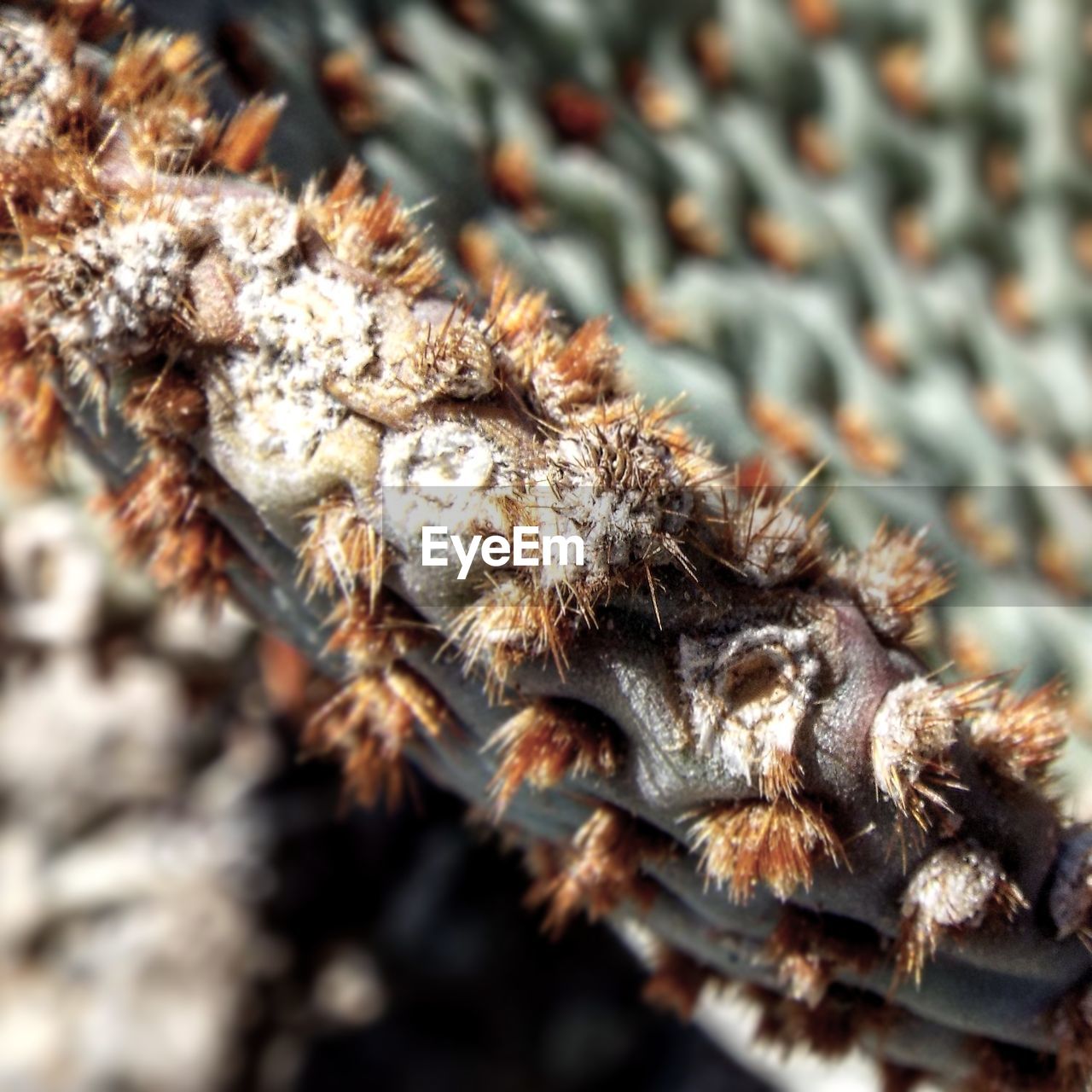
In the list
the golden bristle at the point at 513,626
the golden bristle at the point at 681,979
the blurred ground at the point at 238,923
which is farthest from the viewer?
the blurred ground at the point at 238,923

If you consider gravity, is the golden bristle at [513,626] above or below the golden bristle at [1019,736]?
above

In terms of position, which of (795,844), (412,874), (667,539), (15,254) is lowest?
(412,874)

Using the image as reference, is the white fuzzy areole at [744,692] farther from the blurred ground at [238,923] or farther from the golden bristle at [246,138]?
the blurred ground at [238,923]

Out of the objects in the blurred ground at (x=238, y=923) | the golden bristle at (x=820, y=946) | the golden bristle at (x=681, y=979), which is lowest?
the blurred ground at (x=238, y=923)

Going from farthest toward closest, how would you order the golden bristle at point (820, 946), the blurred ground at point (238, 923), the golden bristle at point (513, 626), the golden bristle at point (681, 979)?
1. the blurred ground at point (238, 923)
2. the golden bristle at point (681, 979)
3. the golden bristle at point (820, 946)
4. the golden bristle at point (513, 626)

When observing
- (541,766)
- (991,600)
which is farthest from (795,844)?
(991,600)

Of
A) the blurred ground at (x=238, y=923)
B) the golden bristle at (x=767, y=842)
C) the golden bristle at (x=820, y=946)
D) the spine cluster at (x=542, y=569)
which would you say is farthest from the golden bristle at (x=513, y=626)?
the blurred ground at (x=238, y=923)

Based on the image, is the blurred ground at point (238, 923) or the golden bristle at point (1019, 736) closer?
the golden bristle at point (1019, 736)

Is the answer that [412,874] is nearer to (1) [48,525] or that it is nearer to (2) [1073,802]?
(1) [48,525]

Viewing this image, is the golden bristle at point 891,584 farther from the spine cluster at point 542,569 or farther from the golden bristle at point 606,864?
the golden bristle at point 606,864
